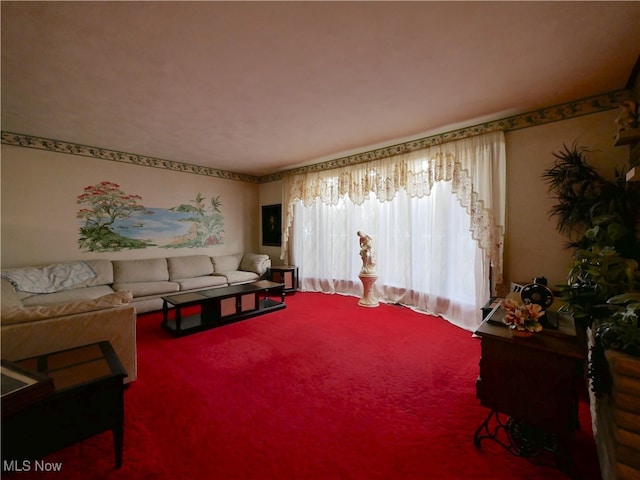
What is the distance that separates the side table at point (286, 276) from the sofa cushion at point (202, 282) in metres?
0.92

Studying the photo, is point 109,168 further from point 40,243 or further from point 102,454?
point 102,454

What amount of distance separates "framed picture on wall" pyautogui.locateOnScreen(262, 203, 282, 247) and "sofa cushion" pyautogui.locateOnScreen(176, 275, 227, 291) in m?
1.54

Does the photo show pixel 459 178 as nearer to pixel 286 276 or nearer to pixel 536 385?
pixel 536 385

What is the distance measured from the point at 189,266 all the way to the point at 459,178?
4.46 m

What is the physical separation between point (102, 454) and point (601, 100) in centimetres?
472

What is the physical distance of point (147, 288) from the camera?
12.9ft

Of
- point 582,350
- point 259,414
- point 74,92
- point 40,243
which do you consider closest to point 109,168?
point 40,243

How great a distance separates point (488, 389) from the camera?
1.45m

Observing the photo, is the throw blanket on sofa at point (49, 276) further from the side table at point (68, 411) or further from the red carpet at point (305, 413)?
the side table at point (68, 411)

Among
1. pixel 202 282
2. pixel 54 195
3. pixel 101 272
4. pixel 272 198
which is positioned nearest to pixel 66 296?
pixel 101 272

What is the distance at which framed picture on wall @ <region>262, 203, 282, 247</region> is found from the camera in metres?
5.93

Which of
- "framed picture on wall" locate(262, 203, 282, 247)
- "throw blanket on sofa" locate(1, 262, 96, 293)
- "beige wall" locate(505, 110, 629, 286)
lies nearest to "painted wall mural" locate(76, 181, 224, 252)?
"throw blanket on sofa" locate(1, 262, 96, 293)

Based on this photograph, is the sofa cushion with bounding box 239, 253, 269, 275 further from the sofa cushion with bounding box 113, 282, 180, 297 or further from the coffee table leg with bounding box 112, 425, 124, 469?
the coffee table leg with bounding box 112, 425, 124, 469

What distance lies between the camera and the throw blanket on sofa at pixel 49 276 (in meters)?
3.20
